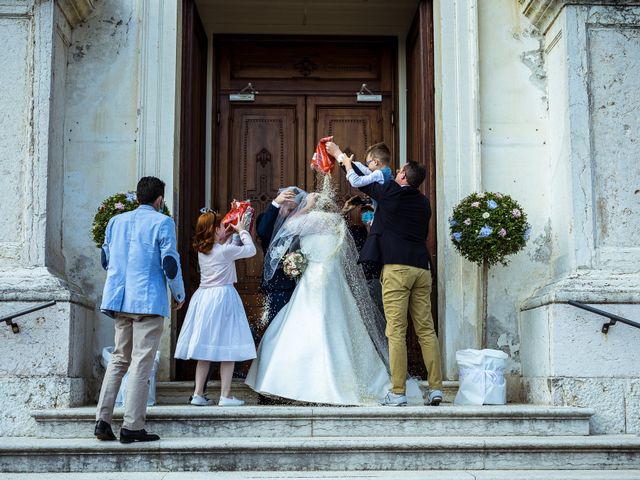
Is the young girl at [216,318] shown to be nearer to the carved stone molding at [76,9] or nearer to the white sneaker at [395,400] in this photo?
the white sneaker at [395,400]

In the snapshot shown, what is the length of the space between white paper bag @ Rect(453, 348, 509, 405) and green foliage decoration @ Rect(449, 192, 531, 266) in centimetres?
77

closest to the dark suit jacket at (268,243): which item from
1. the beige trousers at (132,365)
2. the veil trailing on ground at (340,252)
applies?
the veil trailing on ground at (340,252)

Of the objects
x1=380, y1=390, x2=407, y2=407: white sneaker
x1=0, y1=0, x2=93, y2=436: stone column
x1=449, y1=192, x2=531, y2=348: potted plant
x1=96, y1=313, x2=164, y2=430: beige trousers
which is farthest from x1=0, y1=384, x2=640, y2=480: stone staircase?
x1=449, y1=192, x2=531, y2=348: potted plant

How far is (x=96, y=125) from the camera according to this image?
8188mm

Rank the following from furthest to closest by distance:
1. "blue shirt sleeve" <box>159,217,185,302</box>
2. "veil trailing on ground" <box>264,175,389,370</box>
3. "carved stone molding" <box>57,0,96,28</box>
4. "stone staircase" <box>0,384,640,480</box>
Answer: "carved stone molding" <box>57,0,96,28</box>
"veil trailing on ground" <box>264,175,389,370</box>
"blue shirt sleeve" <box>159,217,185,302</box>
"stone staircase" <box>0,384,640,480</box>

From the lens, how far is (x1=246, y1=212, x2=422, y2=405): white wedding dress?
720 centimetres

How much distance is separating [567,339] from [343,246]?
191 centimetres

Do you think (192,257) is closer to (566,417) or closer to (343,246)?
(343,246)

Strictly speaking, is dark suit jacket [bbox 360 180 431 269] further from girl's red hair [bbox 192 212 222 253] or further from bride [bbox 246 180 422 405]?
girl's red hair [bbox 192 212 222 253]

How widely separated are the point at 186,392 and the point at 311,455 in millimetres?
2145

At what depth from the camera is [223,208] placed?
9758 mm

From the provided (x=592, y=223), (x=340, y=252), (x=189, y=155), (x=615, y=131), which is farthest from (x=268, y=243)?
(x=615, y=131)

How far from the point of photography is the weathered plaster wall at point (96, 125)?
26.2ft

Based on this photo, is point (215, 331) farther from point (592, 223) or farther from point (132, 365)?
point (592, 223)
